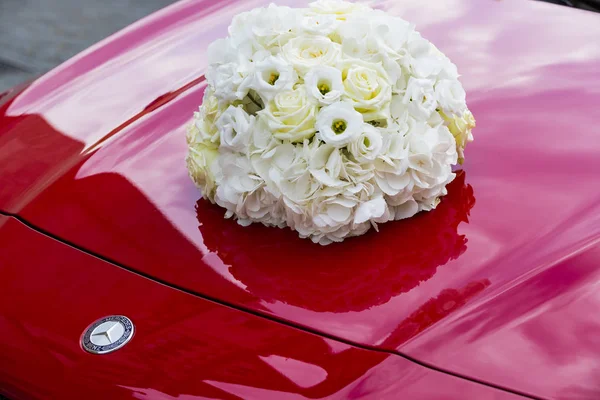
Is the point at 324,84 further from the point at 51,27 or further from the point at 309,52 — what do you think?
the point at 51,27

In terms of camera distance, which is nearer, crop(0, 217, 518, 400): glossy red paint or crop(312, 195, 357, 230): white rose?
crop(0, 217, 518, 400): glossy red paint

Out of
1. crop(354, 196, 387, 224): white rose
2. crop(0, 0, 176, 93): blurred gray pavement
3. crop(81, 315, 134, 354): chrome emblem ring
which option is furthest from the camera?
crop(0, 0, 176, 93): blurred gray pavement

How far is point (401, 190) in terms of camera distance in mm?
1440

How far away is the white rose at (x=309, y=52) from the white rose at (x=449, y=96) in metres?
0.19

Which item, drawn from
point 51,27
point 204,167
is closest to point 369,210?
point 204,167

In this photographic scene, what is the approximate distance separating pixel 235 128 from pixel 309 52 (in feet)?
0.60

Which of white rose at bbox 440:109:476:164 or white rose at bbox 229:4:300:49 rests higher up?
white rose at bbox 229:4:300:49

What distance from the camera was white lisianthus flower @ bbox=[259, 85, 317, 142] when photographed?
1.41m

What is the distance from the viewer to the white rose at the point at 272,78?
4.70ft

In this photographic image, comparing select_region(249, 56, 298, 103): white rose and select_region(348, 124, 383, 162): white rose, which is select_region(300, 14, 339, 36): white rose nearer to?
select_region(249, 56, 298, 103): white rose

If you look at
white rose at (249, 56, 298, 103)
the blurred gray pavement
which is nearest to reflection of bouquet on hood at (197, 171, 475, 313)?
white rose at (249, 56, 298, 103)

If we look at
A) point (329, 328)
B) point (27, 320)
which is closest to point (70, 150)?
point (27, 320)

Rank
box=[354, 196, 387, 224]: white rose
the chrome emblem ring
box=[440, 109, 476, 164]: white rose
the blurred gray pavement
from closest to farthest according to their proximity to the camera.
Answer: the chrome emblem ring
box=[354, 196, 387, 224]: white rose
box=[440, 109, 476, 164]: white rose
the blurred gray pavement

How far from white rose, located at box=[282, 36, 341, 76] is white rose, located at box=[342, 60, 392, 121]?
3 cm
